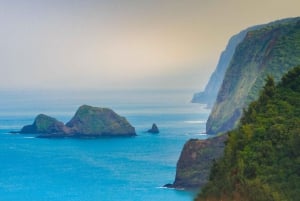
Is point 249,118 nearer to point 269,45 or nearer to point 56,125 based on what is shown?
point 269,45

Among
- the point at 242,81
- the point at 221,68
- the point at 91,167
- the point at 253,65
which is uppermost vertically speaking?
the point at 221,68

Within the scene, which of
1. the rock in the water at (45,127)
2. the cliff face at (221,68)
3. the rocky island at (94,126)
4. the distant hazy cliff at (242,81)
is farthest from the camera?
the cliff face at (221,68)

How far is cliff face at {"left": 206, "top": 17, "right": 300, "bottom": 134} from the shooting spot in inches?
2367

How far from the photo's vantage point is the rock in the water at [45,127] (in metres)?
89.8

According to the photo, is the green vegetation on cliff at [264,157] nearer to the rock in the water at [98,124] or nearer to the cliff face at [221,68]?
the rock in the water at [98,124]

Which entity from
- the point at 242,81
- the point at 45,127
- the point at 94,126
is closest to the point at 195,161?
the point at 242,81

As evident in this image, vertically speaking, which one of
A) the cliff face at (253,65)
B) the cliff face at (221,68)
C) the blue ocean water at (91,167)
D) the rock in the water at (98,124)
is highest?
the cliff face at (221,68)

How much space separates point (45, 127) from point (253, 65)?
2973 centimetres

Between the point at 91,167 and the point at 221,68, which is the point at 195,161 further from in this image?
the point at 221,68

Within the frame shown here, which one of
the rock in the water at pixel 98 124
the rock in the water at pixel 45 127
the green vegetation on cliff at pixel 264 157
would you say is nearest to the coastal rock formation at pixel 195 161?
the green vegetation on cliff at pixel 264 157

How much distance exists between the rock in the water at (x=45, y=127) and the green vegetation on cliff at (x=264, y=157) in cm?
6177

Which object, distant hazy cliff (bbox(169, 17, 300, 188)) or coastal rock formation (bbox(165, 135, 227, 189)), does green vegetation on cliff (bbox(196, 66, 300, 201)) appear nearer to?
coastal rock formation (bbox(165, 135, 227, 189))

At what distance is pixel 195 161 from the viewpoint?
45594 millimetres

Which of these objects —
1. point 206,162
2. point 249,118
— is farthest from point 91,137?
point 249,118
